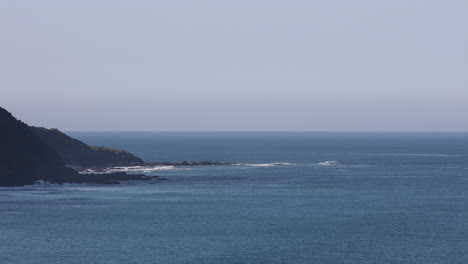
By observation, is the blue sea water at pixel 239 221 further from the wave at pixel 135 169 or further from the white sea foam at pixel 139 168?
the white sea foam at pixel 139 168

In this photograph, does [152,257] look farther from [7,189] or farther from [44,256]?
[7,189]

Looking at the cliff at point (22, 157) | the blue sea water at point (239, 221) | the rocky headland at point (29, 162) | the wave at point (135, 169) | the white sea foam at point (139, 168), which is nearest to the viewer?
the blue sea water at point (239, 221)

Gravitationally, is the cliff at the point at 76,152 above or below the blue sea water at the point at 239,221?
above

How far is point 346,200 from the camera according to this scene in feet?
344

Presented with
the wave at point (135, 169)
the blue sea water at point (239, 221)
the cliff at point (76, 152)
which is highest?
the cliff at point (76, 152)

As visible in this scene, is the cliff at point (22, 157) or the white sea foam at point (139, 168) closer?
the cliff at point (22, 157)

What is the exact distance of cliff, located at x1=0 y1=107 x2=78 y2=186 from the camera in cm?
11938

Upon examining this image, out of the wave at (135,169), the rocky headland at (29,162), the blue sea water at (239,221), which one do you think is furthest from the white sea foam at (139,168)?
the blue sea water at (239,221)

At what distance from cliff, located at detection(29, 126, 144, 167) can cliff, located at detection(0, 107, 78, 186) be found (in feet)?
86.5

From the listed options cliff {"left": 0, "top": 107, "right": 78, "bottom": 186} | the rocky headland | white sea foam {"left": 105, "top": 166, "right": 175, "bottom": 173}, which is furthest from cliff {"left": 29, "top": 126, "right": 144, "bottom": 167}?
cliff {"left": 0, "top": 107, "right": 78, "bottom": 186}

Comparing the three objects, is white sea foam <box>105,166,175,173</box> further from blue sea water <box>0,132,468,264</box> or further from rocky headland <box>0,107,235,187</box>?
blue sea water <box>0,132,468,264</box>

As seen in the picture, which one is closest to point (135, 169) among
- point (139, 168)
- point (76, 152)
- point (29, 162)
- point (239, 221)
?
point (139, 168)

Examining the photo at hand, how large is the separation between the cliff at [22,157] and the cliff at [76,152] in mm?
26369

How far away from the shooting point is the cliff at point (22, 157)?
119 m
